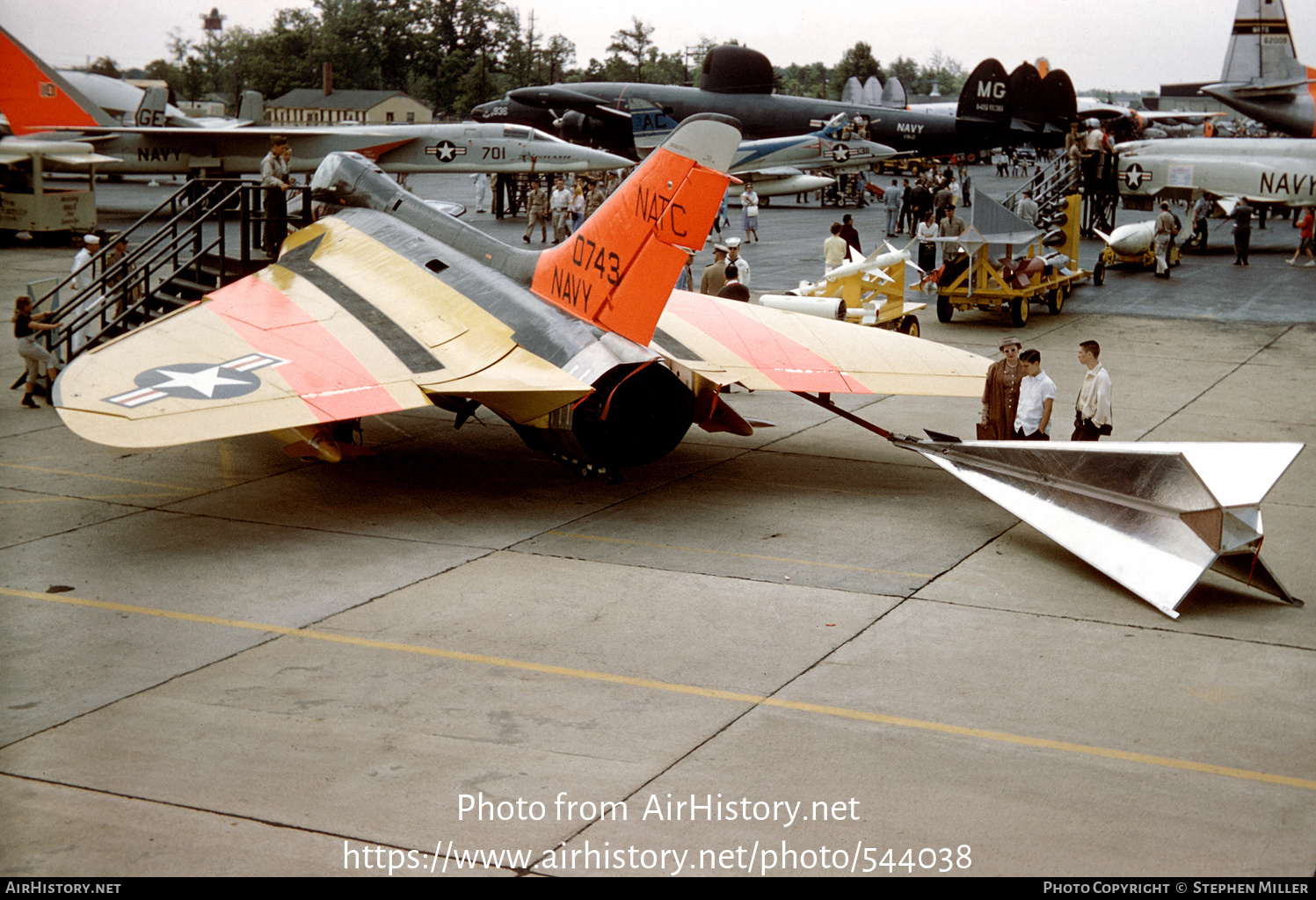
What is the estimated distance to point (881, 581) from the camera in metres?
10.3

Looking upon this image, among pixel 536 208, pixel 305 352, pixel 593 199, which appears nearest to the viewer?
pixel 305 352

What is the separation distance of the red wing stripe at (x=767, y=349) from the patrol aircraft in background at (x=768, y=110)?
35666mm

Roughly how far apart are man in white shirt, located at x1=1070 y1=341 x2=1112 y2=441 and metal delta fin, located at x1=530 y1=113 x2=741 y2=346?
4.19 meters

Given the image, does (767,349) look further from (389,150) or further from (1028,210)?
(389,150)

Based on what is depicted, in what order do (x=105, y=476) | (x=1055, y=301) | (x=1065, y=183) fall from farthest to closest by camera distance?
(x=1065, y=183) < (x=1055, y=301) < (x=105, y=476)

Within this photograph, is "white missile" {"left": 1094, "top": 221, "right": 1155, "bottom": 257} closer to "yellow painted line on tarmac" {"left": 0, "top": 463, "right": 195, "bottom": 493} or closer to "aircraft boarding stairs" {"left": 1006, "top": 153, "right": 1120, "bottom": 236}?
A: "aircraft boarding stairs" {"left": 1006, "top": 153, "right": 1120, "bottom": 236}

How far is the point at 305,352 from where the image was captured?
1212 centimetres

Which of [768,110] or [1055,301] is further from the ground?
[768,110]

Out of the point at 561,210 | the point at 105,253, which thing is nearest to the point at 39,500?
the point at 105,253

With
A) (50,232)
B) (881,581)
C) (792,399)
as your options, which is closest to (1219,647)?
(881,581)

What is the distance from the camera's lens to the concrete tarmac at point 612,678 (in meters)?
6.14

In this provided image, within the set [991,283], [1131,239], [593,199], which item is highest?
[593,199]

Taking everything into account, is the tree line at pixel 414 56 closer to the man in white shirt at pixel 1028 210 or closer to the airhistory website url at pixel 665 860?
the man in white shirt at pixel 1028 210

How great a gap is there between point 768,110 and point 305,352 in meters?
46.3
